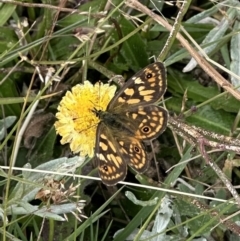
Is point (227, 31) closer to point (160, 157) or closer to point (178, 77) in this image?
point (178, 77)

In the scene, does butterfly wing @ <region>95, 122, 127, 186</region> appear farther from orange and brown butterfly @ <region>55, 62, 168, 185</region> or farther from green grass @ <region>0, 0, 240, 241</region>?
green grass @ <region>0, 0, 240, 241</region>

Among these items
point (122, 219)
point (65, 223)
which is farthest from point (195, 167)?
point (65, 223)

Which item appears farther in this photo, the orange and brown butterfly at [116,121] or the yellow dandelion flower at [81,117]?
the yellow dandelion flower at [81,117]

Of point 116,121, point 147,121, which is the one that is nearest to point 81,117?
point 116,121

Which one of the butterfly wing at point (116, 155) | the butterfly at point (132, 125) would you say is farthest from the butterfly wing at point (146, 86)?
the butterfly wing at point (116, 155)

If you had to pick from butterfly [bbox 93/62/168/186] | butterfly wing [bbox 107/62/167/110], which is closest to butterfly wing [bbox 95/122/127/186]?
butterfly [bbox 93/62/168/186]

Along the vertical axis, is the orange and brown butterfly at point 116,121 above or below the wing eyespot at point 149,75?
below

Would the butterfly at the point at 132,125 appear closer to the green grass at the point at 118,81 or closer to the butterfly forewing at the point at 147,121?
the butterfly forewing at the point at 147,121
